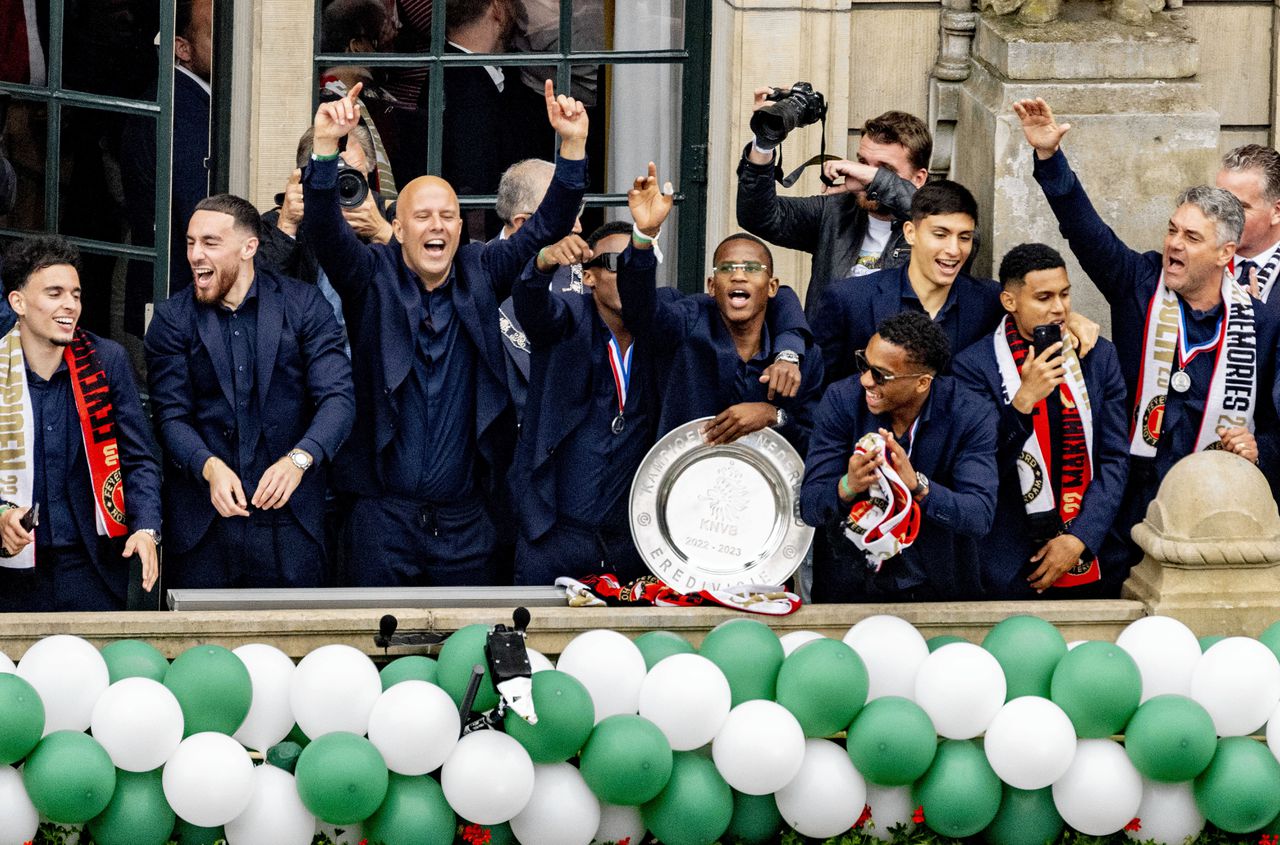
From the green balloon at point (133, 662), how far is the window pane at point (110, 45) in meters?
3.38

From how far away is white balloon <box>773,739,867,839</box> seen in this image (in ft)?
29.7

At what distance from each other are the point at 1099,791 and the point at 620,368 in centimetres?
235

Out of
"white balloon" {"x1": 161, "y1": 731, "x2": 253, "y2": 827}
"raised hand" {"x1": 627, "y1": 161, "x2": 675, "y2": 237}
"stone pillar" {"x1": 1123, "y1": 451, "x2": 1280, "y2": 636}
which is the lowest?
"white balloon" {"x1": 161, "y1": 731, "x2": 253, "y2": 827}

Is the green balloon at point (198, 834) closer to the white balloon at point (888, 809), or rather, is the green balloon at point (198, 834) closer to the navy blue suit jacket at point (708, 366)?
the white balloon at point (888, 809)

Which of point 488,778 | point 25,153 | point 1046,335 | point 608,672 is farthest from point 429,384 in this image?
→ point 25,153

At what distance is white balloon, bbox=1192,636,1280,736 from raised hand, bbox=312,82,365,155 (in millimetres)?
3505

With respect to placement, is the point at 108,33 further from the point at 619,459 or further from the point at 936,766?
the point at 936,766

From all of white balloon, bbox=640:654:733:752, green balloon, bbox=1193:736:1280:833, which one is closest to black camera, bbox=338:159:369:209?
white balloon, bbox=640:654:733:752

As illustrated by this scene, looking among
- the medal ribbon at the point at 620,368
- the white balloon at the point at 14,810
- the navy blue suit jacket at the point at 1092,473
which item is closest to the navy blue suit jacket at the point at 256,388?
the medal ribbon at the point at 620,368

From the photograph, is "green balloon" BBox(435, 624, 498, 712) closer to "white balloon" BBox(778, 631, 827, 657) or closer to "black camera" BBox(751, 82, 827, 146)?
"white balloon" BBox(778, 631, 827, 657)

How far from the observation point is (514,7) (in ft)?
41.2

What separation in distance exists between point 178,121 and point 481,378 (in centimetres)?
282

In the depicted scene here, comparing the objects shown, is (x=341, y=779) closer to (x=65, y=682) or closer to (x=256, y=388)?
(x=65, y=682)

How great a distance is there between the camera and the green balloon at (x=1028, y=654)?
366 inches
